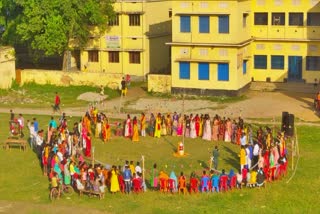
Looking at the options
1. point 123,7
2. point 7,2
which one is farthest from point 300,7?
point 7,2

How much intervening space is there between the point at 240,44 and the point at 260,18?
646cm

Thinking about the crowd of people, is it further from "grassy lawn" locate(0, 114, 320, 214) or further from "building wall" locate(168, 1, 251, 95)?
"building wall" locate(168, 1, 251, 95)

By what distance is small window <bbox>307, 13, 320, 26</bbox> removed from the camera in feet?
167

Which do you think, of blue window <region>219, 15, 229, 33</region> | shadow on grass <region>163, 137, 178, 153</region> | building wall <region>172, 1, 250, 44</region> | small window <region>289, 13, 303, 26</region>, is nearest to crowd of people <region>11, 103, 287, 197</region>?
shadow on grass <region>163, 137, 178, 153</region>

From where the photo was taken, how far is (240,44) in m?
47.0

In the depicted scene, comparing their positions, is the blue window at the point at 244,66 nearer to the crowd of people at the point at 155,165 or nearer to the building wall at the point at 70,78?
the building wall at the point at 70,78

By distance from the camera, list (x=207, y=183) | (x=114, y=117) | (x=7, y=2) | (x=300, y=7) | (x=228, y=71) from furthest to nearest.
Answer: (x=7, y=2) → (x=300, y=7) → (x=228, y=71) → (x=114, y=117) → (x=207, y=183)

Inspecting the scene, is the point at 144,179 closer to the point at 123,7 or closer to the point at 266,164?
the point at 266,164

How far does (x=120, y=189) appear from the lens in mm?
27969

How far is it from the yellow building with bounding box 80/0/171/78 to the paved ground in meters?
7.09

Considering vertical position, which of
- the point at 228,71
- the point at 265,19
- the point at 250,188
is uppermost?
the point at 265,19

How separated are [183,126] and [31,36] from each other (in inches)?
802

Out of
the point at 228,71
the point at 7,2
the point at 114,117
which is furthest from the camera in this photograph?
the point at 7,2

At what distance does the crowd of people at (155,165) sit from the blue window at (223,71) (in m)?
10.7
